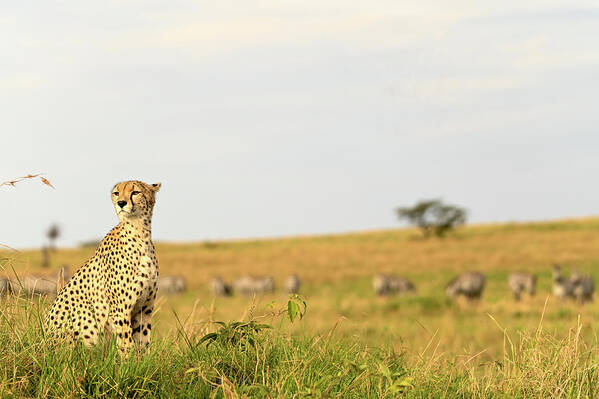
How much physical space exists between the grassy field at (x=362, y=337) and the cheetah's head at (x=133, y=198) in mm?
989

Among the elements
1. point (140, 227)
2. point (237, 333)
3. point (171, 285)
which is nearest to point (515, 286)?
point (171, 285)

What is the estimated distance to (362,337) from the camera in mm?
6891

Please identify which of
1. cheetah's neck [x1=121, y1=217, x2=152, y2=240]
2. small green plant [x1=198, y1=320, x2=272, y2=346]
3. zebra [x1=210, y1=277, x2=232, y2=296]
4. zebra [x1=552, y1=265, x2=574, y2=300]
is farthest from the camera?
zebra [x1=210, y1=277, x2=232, y2=296]

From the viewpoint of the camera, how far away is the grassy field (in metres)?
4.97

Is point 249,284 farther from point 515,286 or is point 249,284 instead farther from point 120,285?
point 120,285

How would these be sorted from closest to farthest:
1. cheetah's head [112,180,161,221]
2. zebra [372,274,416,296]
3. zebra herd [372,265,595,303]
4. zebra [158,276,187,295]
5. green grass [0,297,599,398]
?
cheetah's head [112,180,161,221]
green grass [0,297,599,398]
zebra herd [372,265,595,303]
zebra [372,274,416,296]
zebra [158,276,187,295]

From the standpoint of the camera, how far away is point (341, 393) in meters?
4.90

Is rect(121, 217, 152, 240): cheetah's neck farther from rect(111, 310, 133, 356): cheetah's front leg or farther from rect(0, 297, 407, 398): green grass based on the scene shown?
rect(0, 297, 407, 398): green grass

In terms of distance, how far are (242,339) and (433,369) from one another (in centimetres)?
177

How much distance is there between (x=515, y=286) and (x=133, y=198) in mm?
31228

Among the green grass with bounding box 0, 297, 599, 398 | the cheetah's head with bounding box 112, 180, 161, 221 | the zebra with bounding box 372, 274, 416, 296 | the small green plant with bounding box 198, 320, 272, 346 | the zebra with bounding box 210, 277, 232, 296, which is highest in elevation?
the cheetah's head with bounding box 112, 180, 161, 221

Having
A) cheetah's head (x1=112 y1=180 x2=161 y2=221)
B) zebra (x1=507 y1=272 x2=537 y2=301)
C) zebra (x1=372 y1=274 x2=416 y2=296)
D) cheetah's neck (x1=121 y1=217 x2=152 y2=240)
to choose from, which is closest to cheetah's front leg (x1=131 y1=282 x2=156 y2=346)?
cheetah's neck (x1=121 y1=217 x2=152 y2=240)

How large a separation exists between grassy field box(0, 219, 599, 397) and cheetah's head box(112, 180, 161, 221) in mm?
989

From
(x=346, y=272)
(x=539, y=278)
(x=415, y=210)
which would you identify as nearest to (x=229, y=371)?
(x=539, y=278)
